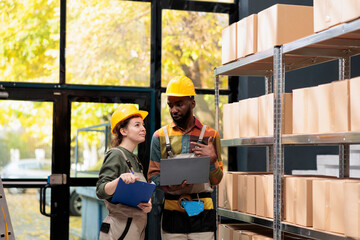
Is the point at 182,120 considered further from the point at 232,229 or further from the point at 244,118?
the point at 232,229

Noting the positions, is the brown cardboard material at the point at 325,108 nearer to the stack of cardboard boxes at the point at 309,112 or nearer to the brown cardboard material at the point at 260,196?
the stack of cardboard boxes at the point at 309,112

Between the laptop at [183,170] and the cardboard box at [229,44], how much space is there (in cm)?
108

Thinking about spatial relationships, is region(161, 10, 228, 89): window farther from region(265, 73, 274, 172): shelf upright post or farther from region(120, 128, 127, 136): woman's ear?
region(120, 128, 127, 136): woman's ear

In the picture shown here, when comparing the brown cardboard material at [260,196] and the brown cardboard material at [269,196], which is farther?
the brown cardboard material at [260,196]

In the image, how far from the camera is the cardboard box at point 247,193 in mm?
4055

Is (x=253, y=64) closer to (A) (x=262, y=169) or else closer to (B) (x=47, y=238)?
(A) (x=262, y=169)

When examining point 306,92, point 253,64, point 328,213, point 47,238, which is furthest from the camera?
point 47,238

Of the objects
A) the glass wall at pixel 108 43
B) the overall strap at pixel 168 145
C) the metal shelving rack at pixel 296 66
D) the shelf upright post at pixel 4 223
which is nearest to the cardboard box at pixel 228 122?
the metal shelving rack at pixel 296 66

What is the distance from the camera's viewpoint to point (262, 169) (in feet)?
19.6

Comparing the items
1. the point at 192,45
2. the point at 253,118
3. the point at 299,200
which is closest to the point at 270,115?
the point at 253,118

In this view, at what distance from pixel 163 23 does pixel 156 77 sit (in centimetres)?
61

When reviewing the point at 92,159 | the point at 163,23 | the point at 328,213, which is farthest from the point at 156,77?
the point at 328,213

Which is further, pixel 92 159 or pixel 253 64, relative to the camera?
pixel 92 159

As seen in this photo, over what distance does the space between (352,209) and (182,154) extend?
137 centimetres
